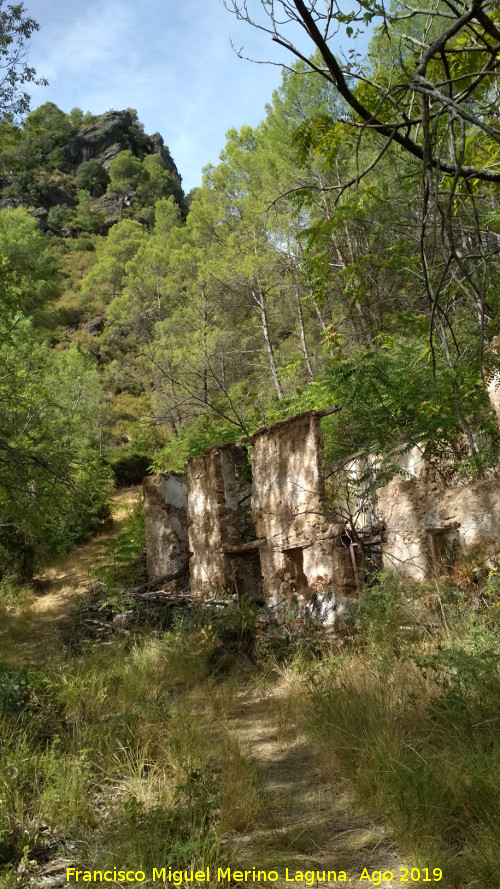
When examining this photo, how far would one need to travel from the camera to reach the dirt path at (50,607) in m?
8.79

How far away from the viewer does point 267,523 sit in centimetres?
770

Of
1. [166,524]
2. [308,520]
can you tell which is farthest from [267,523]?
[166,524]

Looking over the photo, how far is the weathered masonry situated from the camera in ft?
22.5

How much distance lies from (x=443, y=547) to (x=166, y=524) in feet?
18.8

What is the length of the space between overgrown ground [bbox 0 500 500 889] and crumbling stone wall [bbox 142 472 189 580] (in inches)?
169

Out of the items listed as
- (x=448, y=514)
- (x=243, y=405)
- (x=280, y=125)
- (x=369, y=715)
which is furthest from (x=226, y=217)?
(x=369, y=715)

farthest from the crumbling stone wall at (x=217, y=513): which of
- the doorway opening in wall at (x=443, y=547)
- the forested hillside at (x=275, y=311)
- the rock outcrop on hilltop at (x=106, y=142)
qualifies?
the rock outcrop on hilltop at (x=106, y=142)

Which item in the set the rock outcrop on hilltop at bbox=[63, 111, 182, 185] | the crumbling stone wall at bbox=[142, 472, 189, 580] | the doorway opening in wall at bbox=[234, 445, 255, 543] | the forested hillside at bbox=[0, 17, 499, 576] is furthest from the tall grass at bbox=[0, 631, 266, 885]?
the rock outcrop on hilltop at bbox=[63, 111, 182, 185]

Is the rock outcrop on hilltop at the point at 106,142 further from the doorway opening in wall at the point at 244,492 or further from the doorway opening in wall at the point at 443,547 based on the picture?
the doorway opening in wall at the point at 443,547

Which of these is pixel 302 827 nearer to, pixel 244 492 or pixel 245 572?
pixel 245 572

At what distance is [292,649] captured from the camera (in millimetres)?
6367

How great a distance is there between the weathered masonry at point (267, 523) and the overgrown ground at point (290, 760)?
0.96 meters

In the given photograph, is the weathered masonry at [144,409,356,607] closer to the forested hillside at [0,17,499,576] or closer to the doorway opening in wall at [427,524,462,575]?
the forested hillside at [0,17,499,576]

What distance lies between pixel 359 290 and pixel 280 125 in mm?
14591
